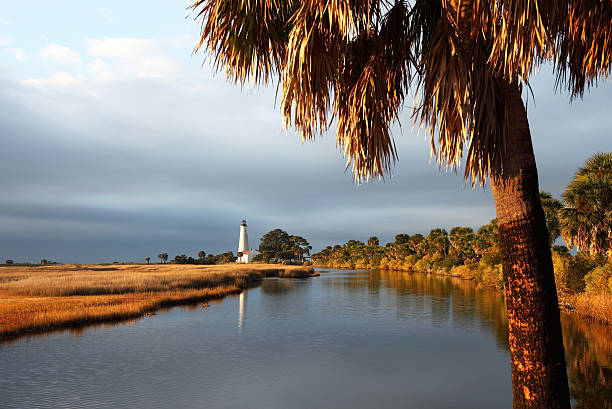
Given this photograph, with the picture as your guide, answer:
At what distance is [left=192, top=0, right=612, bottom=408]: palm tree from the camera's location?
4094 millimetres

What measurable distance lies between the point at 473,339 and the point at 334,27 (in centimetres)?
2157

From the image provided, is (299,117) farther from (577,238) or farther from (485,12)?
(577,238)

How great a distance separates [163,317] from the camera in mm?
27625

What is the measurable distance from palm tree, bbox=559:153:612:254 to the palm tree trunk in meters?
22.8

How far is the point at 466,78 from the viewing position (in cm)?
412

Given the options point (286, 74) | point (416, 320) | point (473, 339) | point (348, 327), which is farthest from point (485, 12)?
point (416, 320)

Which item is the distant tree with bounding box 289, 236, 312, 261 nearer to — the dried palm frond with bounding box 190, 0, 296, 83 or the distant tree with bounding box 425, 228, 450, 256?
the distant tree with bounding box 425, 228, 450, 256

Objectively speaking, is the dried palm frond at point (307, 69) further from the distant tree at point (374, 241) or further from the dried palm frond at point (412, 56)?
the distant tree at point (374, 241)

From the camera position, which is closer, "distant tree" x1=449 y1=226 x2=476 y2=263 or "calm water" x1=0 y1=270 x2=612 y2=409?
"calm water" x1=0 y1=270 x2=612 y2=409

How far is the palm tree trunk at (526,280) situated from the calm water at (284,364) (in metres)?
10.0

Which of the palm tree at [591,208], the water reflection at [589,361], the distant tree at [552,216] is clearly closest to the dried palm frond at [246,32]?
the water reflection at [589,361]

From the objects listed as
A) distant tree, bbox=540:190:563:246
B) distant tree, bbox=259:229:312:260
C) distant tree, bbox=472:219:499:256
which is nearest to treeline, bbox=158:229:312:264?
distant tree, bbox=259:229:312:260

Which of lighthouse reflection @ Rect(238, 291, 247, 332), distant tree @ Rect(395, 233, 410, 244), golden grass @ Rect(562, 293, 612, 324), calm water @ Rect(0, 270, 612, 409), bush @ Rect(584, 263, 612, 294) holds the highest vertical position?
distant tree @ Rect(395, 233, 410, 244)

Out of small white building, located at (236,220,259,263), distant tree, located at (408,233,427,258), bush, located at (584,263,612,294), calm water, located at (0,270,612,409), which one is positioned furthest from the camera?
small white building, located at (236,220,259,263)
